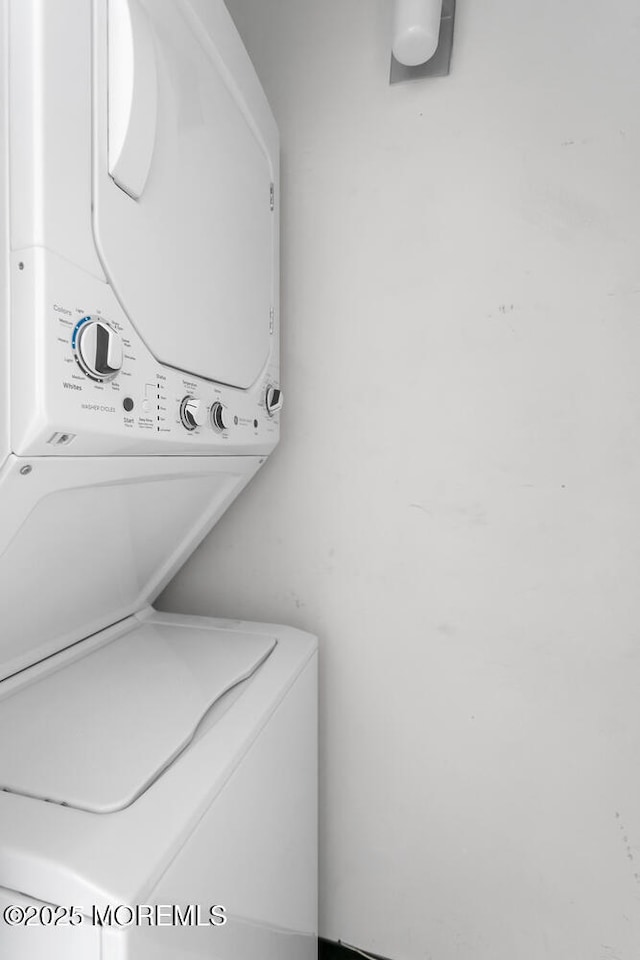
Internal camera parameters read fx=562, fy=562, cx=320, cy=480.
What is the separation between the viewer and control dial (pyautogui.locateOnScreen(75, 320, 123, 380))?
0.75 metres

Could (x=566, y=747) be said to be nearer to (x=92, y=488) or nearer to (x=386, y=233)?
(x=92, y=488)

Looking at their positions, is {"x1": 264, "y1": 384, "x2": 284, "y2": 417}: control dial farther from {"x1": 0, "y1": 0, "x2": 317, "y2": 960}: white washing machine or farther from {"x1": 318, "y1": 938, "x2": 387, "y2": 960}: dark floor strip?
{"x1": 318, "y1": 938, "x2": 387, "y2": 960}: dark floor strip

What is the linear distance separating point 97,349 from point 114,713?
0.65 meters

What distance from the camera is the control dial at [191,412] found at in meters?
1.02

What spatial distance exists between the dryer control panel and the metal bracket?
1071mm

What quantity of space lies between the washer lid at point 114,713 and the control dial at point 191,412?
0.53m

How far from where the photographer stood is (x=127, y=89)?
0.81 metres

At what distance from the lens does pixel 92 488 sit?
0.97 m

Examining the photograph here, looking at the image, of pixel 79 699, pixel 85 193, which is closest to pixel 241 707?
pixel 79 699

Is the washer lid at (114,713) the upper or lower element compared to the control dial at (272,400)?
lower

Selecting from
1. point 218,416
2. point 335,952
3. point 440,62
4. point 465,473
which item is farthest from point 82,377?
point 335,952

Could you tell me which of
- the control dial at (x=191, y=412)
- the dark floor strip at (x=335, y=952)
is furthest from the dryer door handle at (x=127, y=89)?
the dark floor strip at (x=335, y=952)

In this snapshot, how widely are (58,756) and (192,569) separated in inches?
35.8

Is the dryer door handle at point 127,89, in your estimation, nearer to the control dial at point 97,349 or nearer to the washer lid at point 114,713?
the control dial at point 97,349
